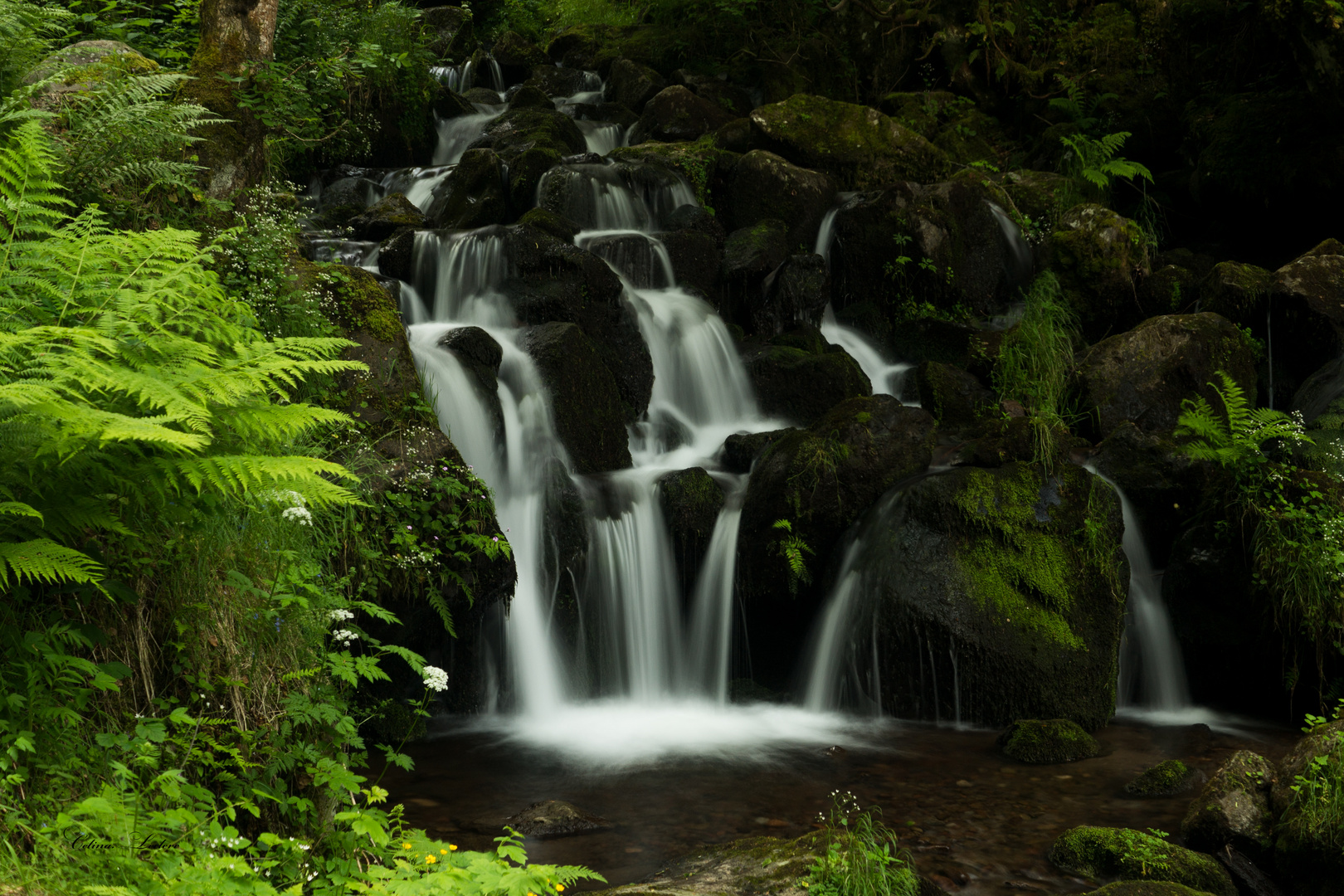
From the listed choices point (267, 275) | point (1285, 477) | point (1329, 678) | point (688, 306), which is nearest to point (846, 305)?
point (688, 306)

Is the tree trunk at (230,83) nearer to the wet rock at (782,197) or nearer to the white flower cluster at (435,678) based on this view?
the white flower cluster at (435,678)

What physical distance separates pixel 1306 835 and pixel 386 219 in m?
10.4

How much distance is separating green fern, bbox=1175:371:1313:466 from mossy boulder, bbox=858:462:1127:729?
95 cm

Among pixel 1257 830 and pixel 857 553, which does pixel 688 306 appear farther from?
pixel 1257 830

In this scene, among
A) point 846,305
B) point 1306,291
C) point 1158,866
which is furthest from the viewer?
point 846,305

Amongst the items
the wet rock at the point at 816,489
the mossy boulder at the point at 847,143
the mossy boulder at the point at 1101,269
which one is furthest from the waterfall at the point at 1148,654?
the mossy boulder at the point at 847,143

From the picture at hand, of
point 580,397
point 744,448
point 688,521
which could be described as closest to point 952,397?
point 744,448

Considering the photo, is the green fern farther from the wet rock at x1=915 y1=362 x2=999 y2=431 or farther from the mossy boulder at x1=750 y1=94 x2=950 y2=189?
the mossy boulder at x1=750 y1=94 x2=950 y2=189

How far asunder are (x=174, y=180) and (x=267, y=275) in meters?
0.83

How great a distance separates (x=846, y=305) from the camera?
12422 millimetres

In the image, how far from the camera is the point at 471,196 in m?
12.1

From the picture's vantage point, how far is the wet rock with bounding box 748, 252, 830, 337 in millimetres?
11531

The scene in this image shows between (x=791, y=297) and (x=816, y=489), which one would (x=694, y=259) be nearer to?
(x=791, y=297)

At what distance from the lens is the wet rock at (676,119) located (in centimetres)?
1520
